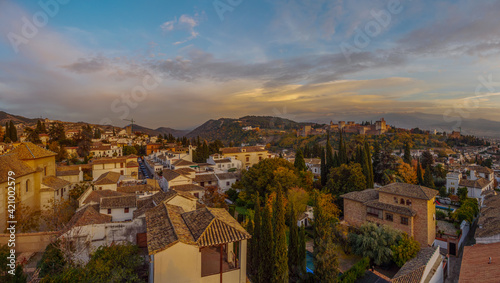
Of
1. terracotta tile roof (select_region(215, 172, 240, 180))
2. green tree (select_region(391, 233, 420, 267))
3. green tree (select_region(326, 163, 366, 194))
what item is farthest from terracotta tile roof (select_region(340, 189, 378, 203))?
terracotta tile roof (select_region(215, 172, 240, 180))

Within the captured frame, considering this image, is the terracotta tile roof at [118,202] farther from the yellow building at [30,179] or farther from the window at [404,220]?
the window at [404,220]

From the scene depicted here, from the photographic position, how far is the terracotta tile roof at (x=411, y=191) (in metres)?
17.6

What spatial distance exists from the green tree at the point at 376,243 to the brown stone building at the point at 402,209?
1761 millimetres

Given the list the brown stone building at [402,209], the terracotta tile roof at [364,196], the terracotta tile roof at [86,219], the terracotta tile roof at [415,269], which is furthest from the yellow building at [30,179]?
the brown stone building at [402,209]

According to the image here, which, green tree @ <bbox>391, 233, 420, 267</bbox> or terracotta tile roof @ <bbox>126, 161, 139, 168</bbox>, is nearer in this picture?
green tree @ <bbox>391, 233, 420, 267</bbox>

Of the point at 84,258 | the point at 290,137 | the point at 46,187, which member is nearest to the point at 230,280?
the point at 84,258

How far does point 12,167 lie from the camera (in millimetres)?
16078

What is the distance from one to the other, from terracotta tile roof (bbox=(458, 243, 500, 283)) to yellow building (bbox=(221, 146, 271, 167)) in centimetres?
3313

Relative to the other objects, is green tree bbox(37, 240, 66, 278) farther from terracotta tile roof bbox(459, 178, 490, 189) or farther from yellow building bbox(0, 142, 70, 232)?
terracotta tile roof bbox(459, 178, 490, 189)

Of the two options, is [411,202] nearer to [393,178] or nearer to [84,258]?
[393,178]

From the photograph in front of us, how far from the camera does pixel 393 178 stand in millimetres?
28359

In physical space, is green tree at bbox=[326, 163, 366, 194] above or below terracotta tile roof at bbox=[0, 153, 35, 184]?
below

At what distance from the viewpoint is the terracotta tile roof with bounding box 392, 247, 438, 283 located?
12.4 m

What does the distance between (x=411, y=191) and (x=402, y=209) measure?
1.61m
